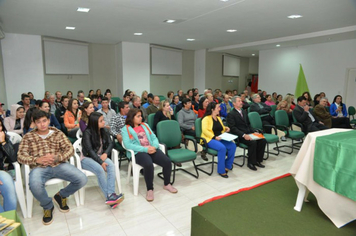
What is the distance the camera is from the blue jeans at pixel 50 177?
260 centimetres

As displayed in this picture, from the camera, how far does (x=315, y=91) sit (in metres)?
9.76

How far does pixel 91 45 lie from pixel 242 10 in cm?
726

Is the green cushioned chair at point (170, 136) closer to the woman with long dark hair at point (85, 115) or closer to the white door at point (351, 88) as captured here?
the woman with long dark hair at point (85, 115)

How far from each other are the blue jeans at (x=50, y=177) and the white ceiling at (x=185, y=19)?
353 centimetres

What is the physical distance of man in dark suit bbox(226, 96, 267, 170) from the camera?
427 cm

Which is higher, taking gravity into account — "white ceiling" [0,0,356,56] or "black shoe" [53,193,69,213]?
"white ceiling" [0,0,356,56]

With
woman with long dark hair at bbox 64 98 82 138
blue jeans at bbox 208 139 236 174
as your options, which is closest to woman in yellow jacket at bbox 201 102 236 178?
blue jeans at bbox 208 139 236 174

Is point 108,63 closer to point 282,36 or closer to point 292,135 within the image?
point 282,36

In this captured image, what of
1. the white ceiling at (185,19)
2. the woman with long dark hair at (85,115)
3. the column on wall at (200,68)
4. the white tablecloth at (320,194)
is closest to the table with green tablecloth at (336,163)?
the white tablecloth at (320,194)

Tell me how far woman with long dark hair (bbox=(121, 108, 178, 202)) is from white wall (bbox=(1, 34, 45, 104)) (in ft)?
22.9

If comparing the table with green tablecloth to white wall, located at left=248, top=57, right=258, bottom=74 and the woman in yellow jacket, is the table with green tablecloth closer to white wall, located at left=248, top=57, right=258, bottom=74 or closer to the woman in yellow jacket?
the woman in yellow jacket

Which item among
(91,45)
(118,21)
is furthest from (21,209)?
(91,45)

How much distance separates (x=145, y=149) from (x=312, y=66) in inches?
355

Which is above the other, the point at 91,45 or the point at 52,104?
the point at 91,45
